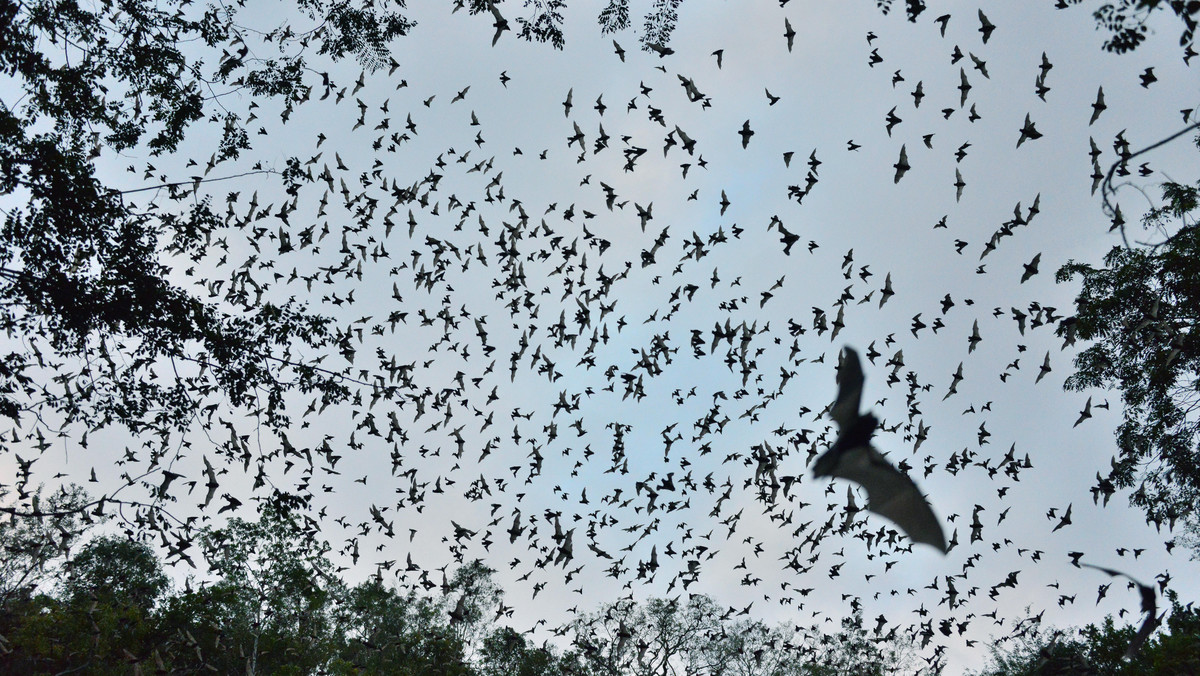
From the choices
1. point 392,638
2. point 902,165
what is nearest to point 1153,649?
point 902,165

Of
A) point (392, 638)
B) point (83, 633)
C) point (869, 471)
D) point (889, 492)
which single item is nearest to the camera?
point (889, 492)

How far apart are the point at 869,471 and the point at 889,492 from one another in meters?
0.13

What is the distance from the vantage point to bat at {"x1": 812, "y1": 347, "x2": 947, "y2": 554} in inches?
110

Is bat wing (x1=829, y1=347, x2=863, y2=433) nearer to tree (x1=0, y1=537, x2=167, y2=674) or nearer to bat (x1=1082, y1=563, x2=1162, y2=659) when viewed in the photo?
bat (x1=1082, y1=563, x2=1162, y2=659)

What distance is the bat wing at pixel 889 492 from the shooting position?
9.14 feet

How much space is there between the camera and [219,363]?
11250mm

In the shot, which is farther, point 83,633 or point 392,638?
point 392,638

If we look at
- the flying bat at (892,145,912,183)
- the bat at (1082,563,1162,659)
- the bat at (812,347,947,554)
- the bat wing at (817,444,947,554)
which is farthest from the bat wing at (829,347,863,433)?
the flying bat at (892,145,912,183)

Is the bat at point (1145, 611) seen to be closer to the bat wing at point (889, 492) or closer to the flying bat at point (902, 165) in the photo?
the bat wing at point (889, 492)

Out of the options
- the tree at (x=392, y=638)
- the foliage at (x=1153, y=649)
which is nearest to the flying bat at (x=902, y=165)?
the foliage at (x=1153, y=649)

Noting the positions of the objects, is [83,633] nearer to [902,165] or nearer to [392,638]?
[392,638]

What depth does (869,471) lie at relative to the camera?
3029mm

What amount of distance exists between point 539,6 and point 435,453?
9.12 meters

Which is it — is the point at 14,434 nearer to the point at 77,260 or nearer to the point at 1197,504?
the point at 77,260
